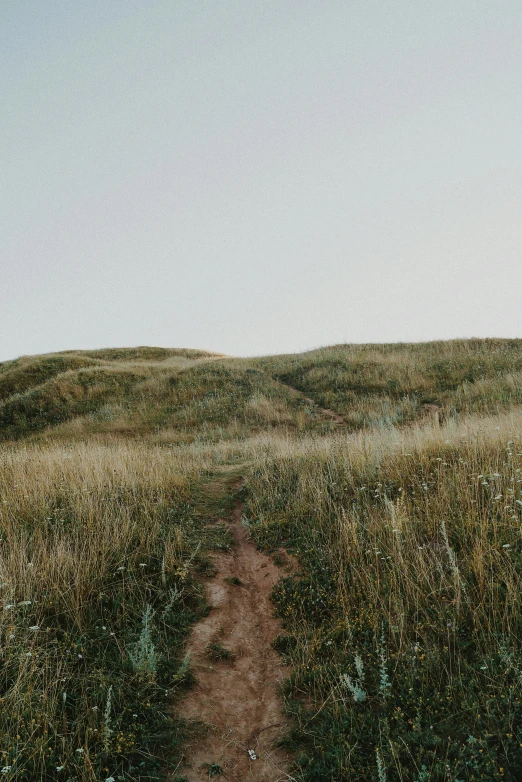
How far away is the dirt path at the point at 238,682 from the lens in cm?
315

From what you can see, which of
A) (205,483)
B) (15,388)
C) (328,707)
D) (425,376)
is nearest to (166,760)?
(328,707)

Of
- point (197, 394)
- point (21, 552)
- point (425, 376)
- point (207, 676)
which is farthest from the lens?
point (197, 394)

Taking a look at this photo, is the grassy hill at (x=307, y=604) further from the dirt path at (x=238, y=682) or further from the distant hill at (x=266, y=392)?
the distant hill at (x=266, y=392)

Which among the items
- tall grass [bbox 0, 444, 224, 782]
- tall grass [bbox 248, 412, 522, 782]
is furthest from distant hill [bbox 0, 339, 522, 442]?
tall grass [bbox 0, 444, 224, 782]

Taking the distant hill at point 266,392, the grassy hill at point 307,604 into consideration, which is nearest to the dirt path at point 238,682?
the grassy hill at point 307,604

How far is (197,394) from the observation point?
2480 cm

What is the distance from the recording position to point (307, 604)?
4.54 m

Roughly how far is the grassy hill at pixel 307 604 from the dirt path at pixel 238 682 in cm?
15

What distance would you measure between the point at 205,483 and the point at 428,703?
5712mm

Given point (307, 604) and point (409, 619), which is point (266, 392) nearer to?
point (307, 604)

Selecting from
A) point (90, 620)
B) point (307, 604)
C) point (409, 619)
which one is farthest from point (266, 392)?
point (409, 619)

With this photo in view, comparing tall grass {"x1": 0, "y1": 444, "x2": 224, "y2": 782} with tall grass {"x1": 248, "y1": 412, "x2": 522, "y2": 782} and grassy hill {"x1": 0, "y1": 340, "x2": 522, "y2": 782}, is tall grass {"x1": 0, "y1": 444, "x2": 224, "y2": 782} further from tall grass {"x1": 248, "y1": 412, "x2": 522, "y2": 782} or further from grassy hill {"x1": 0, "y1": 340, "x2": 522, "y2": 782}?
tall grass {"x1": 248, "y1": 412, "x2": 522, "y2": 782}

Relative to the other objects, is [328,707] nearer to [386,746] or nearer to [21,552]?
[386,746]

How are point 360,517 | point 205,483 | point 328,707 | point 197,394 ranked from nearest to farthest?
point 328,707 < point 360,517 < point 205,483 < point 197,394
